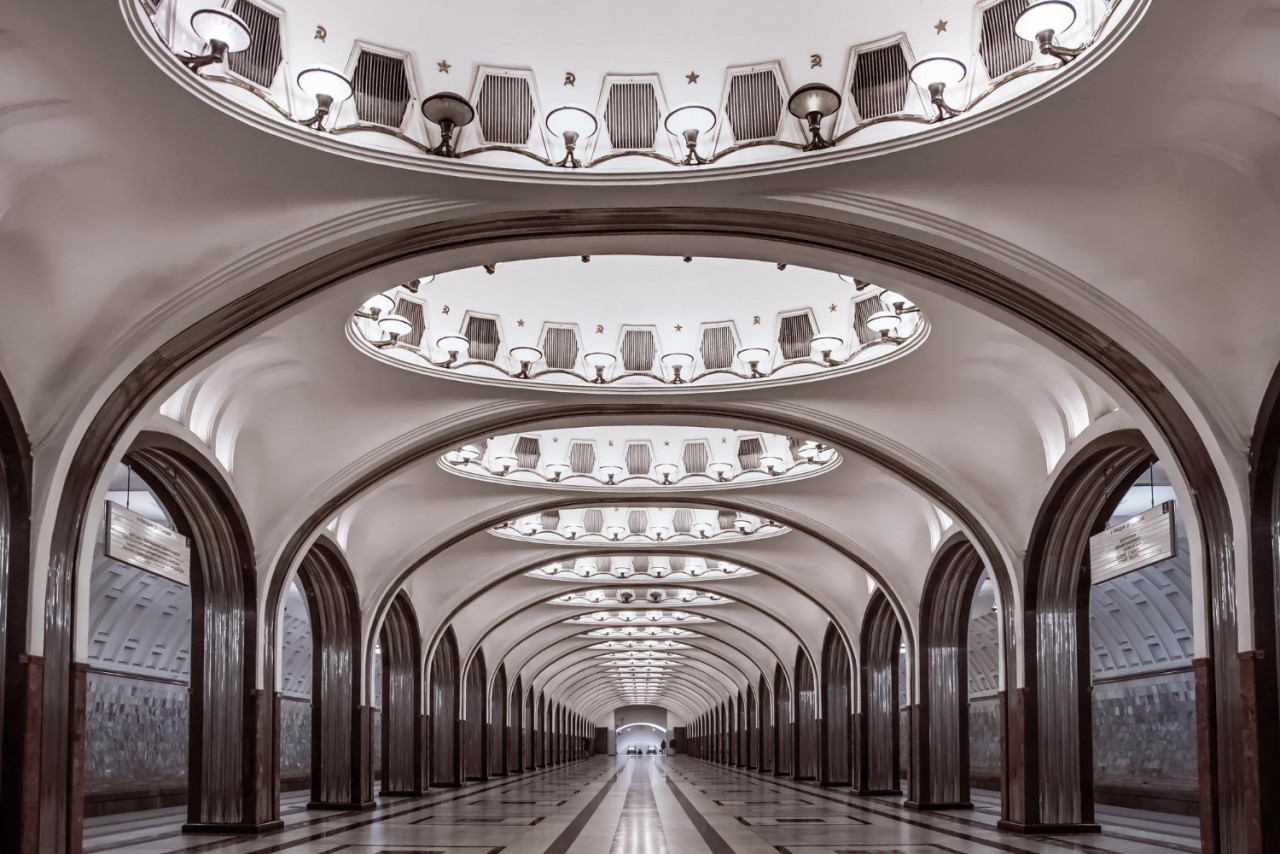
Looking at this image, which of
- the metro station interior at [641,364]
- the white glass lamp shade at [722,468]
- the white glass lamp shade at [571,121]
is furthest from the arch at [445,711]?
the white glass lamp shade at [571,121]

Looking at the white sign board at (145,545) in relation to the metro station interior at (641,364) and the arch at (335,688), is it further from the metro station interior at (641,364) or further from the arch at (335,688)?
the arch at (335,688)

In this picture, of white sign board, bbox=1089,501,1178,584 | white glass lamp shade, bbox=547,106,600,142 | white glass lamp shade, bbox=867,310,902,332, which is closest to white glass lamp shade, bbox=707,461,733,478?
white sign board, bbox=1089,501,1178,584

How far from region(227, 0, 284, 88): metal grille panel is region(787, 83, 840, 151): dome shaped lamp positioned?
4253 mm

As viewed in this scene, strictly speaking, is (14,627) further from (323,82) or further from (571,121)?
(571,121)

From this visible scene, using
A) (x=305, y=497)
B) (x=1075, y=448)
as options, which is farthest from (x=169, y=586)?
(x=1075, y=448)

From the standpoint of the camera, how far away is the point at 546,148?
36.7 feet

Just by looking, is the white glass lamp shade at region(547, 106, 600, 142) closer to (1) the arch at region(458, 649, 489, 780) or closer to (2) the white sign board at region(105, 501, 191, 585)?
(2) the white sign board at region(105, 501, 191, 585)

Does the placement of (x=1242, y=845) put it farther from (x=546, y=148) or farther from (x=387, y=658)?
(x=387, y=658)

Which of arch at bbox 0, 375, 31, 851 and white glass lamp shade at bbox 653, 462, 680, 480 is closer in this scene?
arch at bbox 0, 375, 31, 851

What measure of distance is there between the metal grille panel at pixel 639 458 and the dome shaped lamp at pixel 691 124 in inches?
542

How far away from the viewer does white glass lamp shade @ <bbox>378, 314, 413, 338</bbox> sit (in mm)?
15080

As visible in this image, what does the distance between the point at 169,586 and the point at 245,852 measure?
29.8 ft

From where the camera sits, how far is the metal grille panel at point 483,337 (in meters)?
17.0

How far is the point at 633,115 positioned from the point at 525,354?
20.4 feet
